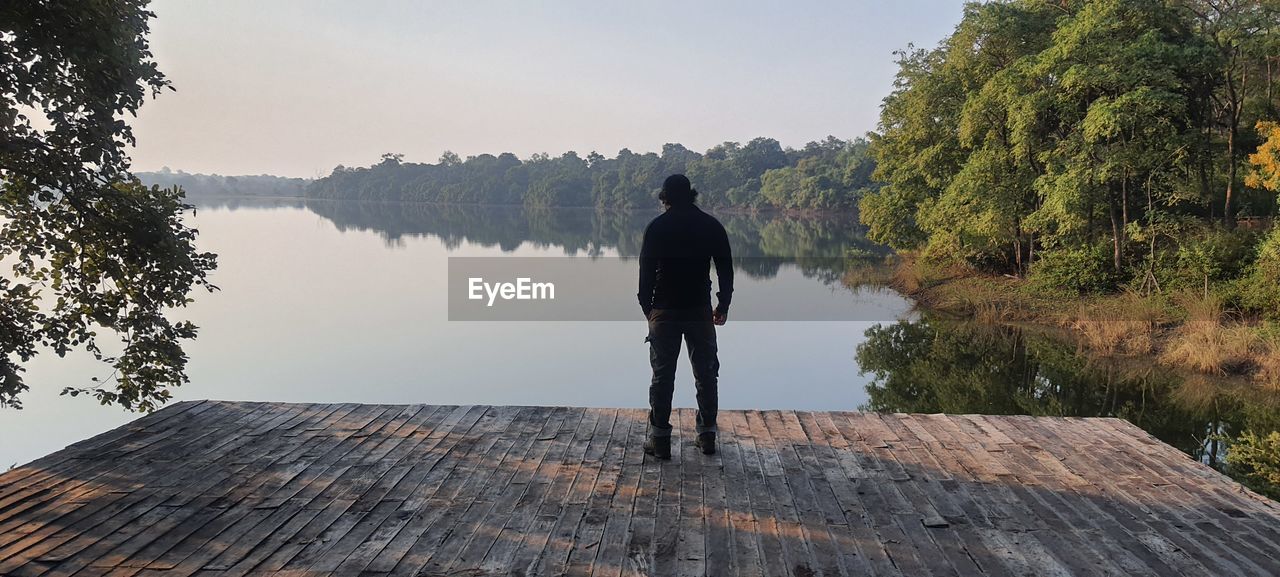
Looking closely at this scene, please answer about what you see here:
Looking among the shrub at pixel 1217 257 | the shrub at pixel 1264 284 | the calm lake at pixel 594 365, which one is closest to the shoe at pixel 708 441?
the calm lake at pixel 594 365

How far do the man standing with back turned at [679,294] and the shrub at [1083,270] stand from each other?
51.3ft

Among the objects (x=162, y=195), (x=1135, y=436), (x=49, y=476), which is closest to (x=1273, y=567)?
(x=1135, y=436)

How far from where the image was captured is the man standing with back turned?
13.6 ft

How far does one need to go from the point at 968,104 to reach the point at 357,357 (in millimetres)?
15136

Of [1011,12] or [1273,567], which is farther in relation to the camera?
[1011,12]

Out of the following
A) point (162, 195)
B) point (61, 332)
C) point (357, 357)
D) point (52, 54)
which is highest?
point (52, 54)

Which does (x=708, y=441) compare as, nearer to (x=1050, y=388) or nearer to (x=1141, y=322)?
(x=1050, y=388)

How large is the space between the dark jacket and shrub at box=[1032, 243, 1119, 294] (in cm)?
1570

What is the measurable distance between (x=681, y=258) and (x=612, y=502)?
4.53ft

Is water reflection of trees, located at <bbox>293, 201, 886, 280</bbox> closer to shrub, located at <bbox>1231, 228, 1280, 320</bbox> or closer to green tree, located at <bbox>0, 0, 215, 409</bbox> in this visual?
shrub, located at <bbox>1231, 228, 1280, 320</bbox>

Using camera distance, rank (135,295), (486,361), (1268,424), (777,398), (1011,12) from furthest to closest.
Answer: (1011,12), (486,361), (777,398), (1268,424), (135,295)

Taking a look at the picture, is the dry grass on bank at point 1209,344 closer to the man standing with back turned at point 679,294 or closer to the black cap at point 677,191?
the man standing with back turned at point 679,294

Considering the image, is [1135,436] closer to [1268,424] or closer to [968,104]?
[1268,424]

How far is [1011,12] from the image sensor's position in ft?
58.1
